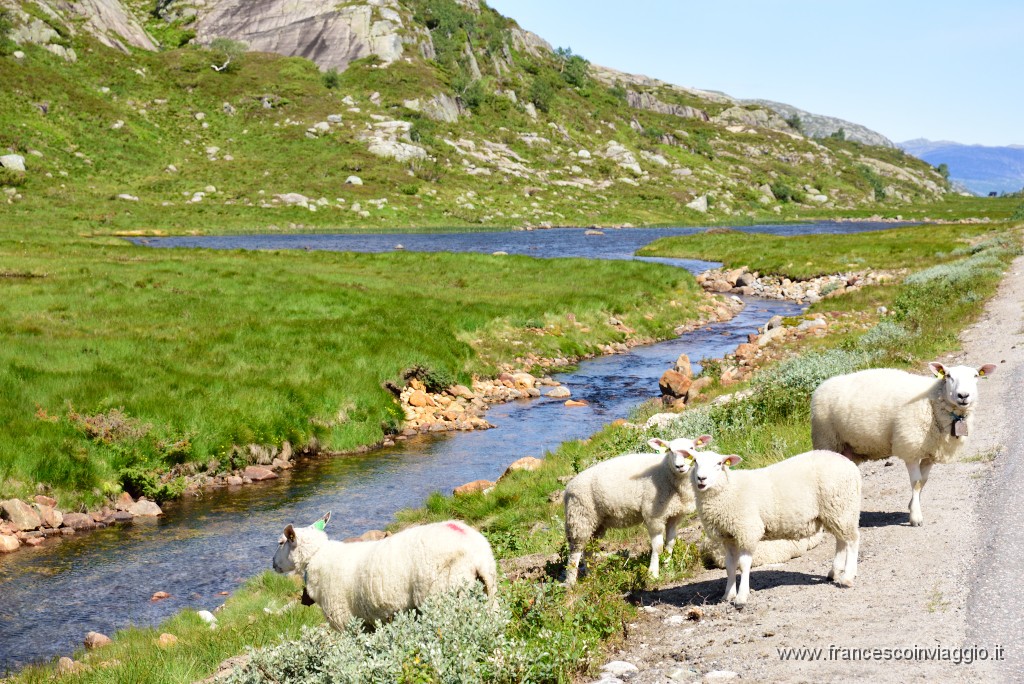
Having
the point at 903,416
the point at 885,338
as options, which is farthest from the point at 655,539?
the point at 885,338

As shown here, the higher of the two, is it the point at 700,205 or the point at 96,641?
the point at 700,205

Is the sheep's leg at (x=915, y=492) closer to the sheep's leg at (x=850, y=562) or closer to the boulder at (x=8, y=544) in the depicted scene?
the sheep's leg at (x=850, y=562)

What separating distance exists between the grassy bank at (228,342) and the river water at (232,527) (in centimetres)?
213

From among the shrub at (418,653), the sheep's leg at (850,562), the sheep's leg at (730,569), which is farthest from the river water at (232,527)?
the sheep's leg at (850,562)

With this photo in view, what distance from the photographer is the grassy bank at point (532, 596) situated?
8203 mm

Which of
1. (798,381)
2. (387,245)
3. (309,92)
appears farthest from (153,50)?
(798,381)

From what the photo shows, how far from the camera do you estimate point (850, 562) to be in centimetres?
953

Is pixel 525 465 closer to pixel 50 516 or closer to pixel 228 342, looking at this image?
pixel 50 516

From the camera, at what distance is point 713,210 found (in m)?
185

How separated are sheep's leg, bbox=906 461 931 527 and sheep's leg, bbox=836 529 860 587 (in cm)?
195

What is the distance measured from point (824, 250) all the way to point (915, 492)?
75.1 m

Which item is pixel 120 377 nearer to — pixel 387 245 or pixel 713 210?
pixel 387 245

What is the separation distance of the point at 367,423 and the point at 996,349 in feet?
66.2

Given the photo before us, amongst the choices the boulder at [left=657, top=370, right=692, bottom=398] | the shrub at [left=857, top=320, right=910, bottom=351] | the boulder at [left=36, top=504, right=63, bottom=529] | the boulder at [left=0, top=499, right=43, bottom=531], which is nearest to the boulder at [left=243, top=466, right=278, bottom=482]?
the boulder at [left=36, top=504, right=63, bottom=529]
